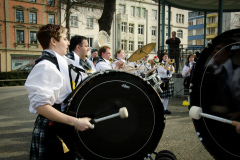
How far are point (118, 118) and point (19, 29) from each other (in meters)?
31.1

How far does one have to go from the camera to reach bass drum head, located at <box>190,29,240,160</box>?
188cm

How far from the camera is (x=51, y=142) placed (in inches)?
77.7

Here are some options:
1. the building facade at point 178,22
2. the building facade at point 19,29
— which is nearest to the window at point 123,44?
the building facade at point 178,22

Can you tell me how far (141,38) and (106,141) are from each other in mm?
37298

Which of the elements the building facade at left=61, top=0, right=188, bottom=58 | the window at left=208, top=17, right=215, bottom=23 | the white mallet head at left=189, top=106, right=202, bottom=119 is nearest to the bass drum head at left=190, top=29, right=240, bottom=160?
the white mallet head at left=189, top=106, right=202, bottom=119

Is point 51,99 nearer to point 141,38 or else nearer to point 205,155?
point 205,155

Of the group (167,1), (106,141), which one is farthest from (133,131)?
(167,1)

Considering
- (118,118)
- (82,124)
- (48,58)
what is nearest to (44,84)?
(48,58)

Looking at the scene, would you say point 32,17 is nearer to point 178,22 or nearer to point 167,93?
point 178,22

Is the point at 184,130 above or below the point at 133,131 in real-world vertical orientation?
below

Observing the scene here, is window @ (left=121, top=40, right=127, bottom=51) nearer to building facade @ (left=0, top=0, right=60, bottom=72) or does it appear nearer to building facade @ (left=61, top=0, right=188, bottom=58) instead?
building facade @ (left=61, top=0, right=188, bottom=58)

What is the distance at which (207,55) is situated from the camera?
2.08 m

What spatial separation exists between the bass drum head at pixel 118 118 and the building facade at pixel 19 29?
1115 inches

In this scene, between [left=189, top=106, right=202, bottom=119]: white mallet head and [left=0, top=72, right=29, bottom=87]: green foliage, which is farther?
[left=0, top=72, right=29, bottom=87]: green foliage
